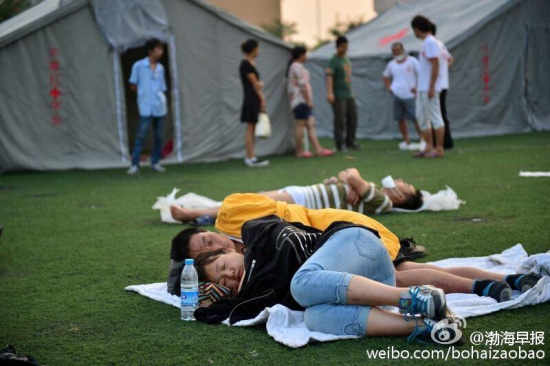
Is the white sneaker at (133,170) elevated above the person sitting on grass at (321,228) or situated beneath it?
situated beneath

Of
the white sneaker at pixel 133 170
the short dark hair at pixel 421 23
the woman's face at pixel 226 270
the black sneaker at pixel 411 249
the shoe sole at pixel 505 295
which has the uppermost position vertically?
the short dark hair at pixel 421 23

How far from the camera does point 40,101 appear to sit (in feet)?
39.0

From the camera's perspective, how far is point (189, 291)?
3.85 metres

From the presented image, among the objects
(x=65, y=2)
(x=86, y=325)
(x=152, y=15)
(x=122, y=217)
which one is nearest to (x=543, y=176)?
(x=122, y=217)

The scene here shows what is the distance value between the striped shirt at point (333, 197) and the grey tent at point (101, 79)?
6770 millimetres

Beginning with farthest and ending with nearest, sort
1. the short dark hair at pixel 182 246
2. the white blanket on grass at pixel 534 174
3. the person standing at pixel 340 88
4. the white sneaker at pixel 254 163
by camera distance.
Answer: the person standing at pixel 340 88 → the white sneaker at pixel 254 163 → the white blanket on grass at pixel 534 174 → the short dark hair at pixel 182 246

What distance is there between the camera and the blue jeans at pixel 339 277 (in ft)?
10.8

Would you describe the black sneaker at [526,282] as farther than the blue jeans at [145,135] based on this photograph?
No

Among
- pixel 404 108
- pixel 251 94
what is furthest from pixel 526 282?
pixel 404 108

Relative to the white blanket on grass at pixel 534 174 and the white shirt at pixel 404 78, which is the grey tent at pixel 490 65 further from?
the white blanket on grass at pixel 534 174

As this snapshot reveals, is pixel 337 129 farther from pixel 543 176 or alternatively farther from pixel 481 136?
pixel 543 176

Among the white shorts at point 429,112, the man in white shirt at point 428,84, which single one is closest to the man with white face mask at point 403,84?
the man in white shirt at point 428,84

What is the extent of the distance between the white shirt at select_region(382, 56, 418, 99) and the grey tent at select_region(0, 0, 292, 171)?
2.51 meters

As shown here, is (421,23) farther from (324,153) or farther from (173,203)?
(173,203)
